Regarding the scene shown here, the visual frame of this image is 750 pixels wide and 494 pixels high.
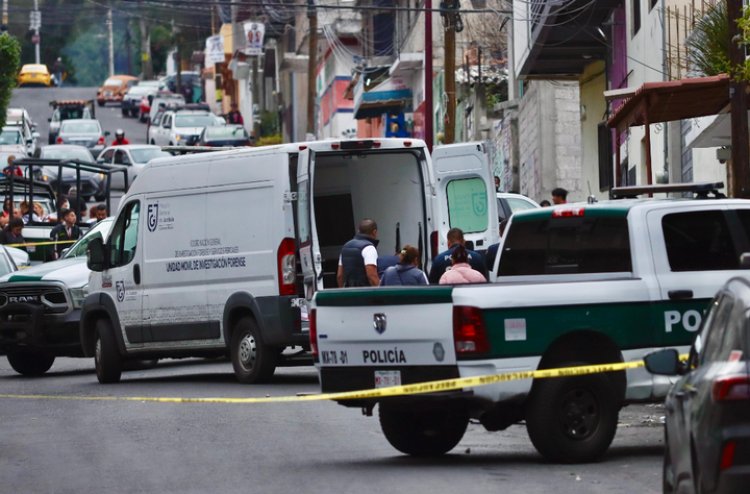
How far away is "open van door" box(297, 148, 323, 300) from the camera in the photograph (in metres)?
17.6

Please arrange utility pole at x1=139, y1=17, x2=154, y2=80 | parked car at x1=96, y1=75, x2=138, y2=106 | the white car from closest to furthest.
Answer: the white car < parked car at x1=96, y1=75, x2=138, y2=106 < utility pole at x1=139, y1=17, x2=154, y2=80

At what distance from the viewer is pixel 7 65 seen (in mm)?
46625

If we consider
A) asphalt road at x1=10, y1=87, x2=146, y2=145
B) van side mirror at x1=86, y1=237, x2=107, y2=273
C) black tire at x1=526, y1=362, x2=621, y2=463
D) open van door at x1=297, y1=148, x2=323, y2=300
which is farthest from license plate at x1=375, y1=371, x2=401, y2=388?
asphalt road at x1=10, y1=87, x2=146, y2=145

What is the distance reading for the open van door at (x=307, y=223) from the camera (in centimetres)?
1762

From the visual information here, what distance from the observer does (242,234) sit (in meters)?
18.3

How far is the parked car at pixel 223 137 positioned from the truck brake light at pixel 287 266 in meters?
40.2

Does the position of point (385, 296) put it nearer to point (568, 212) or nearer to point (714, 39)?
point (568, 212)

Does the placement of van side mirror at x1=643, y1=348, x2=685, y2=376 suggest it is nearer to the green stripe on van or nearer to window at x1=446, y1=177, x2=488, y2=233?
the green stripe on van

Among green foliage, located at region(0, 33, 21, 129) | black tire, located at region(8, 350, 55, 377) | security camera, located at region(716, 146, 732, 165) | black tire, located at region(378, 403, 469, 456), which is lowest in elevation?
black tire, located at region(8, 350, 55, 377)

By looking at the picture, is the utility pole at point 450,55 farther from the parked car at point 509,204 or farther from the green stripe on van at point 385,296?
the green stripe on van at point 385,296

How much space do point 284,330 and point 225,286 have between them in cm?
109

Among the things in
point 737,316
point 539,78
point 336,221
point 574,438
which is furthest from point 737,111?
point 539,78

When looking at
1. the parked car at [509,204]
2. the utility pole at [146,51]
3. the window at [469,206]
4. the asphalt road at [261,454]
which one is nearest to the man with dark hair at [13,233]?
the parked car at [509,204]

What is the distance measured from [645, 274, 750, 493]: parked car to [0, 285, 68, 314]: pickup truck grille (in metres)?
14.1
